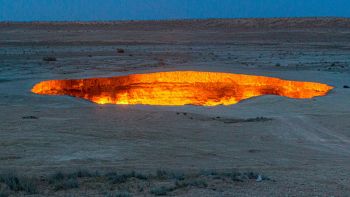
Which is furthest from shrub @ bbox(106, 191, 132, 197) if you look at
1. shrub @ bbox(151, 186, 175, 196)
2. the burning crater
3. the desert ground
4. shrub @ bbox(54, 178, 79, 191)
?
the burning crater

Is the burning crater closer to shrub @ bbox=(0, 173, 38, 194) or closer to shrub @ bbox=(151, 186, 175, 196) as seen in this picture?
shrub @ bbox=(0, 173, 38, 194)

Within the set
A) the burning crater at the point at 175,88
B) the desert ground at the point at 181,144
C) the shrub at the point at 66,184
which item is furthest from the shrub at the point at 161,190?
the burning crater at the point at 175,88

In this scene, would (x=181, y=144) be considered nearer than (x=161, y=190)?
No

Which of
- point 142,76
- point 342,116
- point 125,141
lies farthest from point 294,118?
point 142,76

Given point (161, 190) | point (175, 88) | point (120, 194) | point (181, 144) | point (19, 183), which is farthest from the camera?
point (175, 88)

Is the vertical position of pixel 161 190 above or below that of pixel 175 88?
below

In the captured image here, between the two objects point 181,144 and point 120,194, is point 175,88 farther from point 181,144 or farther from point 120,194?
point 120,194

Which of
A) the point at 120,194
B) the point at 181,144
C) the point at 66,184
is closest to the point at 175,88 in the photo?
the point at 181,144

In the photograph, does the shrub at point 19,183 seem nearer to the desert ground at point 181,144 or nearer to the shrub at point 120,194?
the desert ground at point 181,144

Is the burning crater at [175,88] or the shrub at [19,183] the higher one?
the burning crater at [175,88]
